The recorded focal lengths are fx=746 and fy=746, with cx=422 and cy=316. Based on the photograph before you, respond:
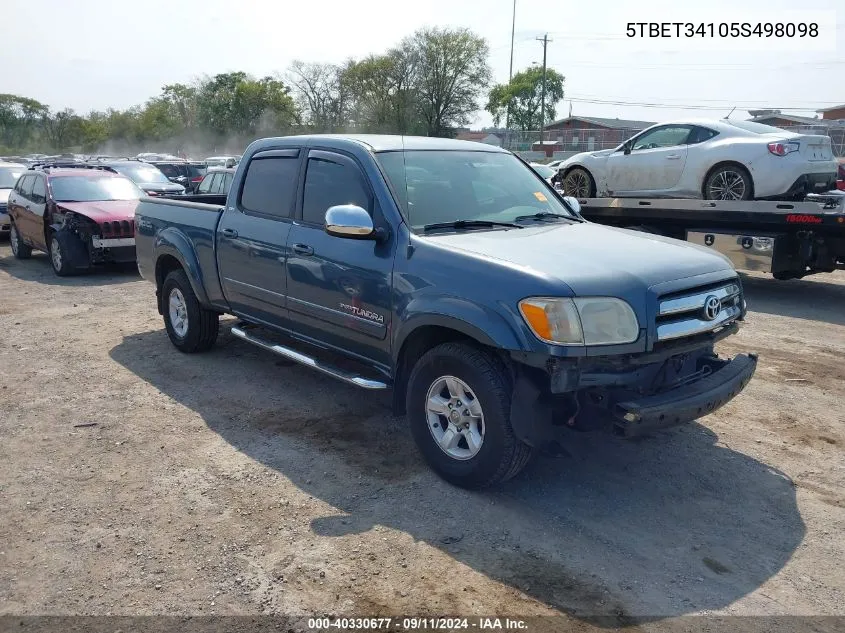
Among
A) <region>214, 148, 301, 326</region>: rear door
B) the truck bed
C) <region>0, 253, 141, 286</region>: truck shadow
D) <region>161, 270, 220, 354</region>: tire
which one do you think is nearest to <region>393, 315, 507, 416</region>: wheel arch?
<region>214, 148, 301, 326</region>: rear door

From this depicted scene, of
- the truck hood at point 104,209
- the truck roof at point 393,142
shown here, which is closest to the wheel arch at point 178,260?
the truck roof at point 393,142

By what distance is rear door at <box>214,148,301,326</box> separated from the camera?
549cm

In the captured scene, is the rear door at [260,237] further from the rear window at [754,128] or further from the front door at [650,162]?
the rear window at [754,128]

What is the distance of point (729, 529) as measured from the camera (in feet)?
12.7

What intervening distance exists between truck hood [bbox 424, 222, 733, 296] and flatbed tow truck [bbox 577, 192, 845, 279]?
5102 mm

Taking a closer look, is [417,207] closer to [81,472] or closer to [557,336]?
[557,336]

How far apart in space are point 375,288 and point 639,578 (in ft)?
7.31

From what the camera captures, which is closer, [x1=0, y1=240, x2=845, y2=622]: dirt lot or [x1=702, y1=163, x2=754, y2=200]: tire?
[x1=0, y1=240, x2=845, y2=622]: dirt lot

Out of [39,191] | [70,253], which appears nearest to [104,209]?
[70,253]

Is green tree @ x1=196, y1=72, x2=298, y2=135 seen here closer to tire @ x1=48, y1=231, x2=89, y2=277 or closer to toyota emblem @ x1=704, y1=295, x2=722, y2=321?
tire @ x1=48, y1=231, x2=89, y2=277

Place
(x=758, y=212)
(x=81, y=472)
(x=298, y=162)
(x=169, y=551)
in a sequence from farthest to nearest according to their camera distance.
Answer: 1. (x=758, y=212)
2. (x=298, y=162)
3. (x=81, y=472)
4. (x=169, y=551)

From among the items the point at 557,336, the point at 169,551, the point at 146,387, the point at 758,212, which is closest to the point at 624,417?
the point at 557,336

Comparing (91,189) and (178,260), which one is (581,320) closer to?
(178,260)

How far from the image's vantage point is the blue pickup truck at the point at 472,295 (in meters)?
3.77
